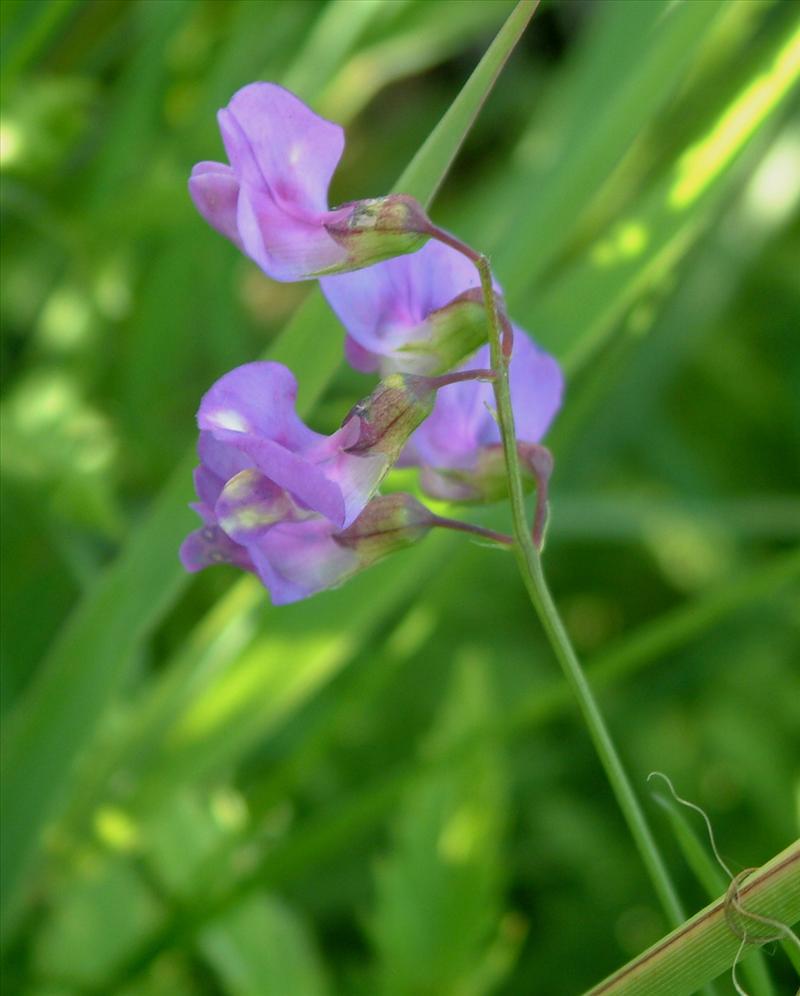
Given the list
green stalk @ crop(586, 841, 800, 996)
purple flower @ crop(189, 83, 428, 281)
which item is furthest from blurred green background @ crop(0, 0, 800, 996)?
purple flower @ crop(189, 83, 428, 281)

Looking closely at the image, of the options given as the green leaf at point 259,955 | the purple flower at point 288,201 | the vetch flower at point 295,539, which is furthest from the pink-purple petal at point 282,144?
the green leaf at point 259,955

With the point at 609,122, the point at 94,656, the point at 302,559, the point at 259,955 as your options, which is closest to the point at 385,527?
the point at 302,559

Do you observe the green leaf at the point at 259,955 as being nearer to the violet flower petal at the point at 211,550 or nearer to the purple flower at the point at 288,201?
the violet flower petal at the point at 211,550

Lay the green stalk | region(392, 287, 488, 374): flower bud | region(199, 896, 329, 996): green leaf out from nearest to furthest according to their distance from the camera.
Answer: the green stalk
region(392, 287, 488, 374): flower bud
region(199, 896, 329, 996): green leaf

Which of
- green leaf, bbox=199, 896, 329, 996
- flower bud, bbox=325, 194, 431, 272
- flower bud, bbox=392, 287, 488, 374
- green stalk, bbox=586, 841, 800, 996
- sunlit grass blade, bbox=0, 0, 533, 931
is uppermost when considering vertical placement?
flower bud, bbox=325, 194, 431, 272

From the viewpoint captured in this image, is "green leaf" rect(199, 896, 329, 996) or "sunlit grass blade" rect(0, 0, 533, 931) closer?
"sunlit grass blade" rect(0, 0, 533, 931)

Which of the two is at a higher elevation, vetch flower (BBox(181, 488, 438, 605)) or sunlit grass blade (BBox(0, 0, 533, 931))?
vetch flower (BBox(181, 488, 438, 605))

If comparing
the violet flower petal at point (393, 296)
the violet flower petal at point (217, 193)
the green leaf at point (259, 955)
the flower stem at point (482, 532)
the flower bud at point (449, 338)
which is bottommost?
the green leaf at point (259, 955)

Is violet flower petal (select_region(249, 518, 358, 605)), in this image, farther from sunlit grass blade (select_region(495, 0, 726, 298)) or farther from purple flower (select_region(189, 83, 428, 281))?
sunlit grass blade (select_region(495, 0, 726, 298))
